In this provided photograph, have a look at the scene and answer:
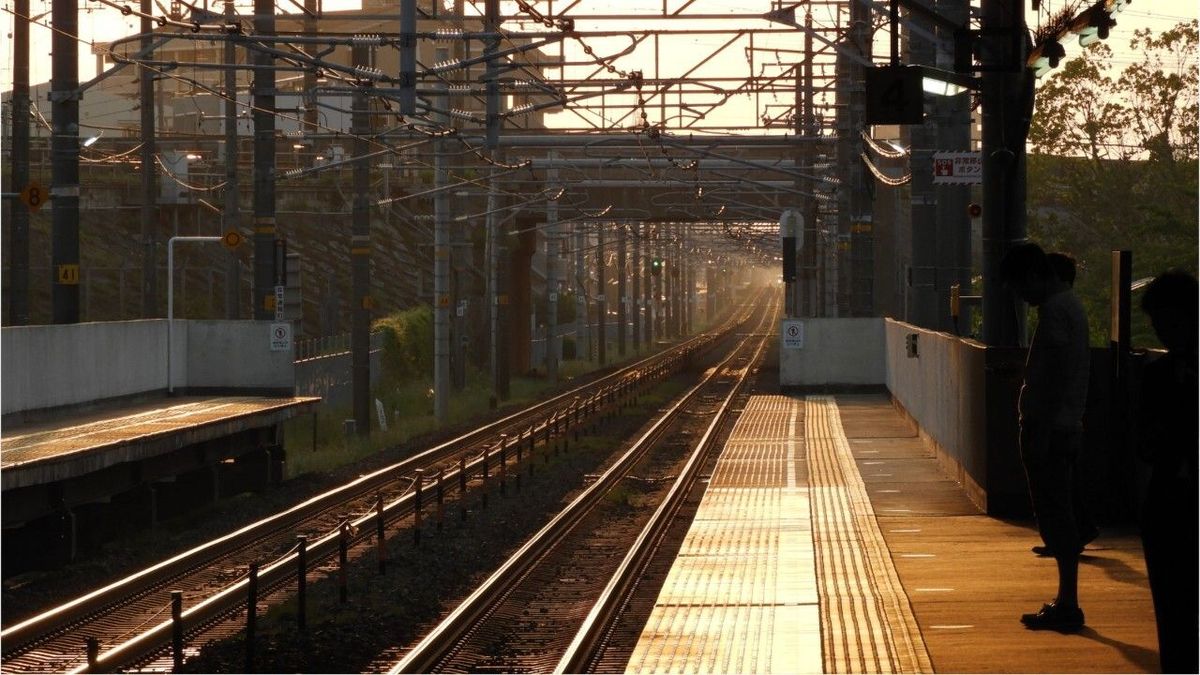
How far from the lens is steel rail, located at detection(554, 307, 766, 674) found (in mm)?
10555

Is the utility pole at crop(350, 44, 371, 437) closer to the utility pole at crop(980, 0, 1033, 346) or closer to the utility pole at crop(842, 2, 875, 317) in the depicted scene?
the utility pole at crop(842, 2, 875, 317)

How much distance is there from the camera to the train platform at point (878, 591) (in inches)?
358

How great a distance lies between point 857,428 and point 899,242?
25.0 metres

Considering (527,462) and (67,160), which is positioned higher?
(67,160)

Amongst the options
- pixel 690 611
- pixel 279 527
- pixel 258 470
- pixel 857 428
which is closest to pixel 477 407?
pixel 857 428

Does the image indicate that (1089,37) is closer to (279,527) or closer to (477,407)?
(279,527)

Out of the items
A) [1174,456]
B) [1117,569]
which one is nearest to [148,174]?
[1117,569]

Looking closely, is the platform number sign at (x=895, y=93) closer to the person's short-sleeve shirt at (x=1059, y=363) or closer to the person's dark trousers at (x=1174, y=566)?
the person's short-sleeve shirt at (x=1059, y=363)

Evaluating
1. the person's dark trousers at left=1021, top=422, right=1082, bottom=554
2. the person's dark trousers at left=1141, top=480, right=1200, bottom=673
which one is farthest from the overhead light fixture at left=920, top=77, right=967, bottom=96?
the person's dark trousers at left=1141, top=480, right=1200, bottom=673

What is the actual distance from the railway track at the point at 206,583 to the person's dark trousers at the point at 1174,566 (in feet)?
18.2

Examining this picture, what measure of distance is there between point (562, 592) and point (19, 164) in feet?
39.9

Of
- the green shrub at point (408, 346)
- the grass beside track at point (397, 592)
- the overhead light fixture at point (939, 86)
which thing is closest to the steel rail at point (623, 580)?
the grass beside track at point (397, 592)

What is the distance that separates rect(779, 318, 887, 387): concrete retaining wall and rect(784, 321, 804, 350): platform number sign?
96 millimetres

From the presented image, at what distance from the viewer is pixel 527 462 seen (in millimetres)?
26406
